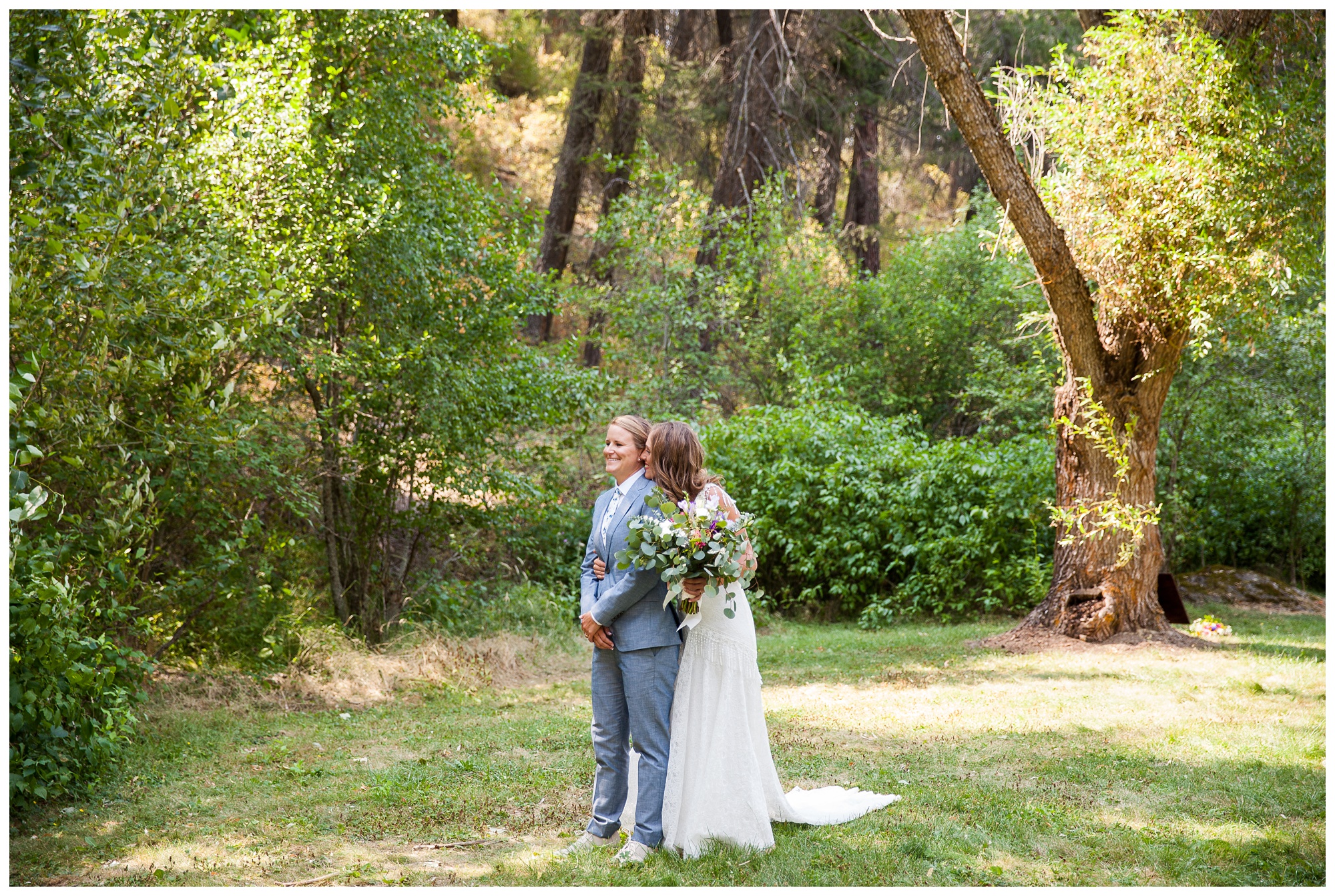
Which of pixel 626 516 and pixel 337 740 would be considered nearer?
pixel 626 516

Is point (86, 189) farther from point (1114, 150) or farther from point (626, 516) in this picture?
point (1114, 150)

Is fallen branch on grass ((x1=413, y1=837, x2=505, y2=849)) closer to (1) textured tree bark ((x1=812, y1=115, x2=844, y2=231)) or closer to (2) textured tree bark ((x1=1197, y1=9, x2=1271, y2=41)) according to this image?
(2) textured tree bark ((x1=1197, y1=9, x2=1271, y2=41))

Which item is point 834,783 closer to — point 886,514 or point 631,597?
point 631,597

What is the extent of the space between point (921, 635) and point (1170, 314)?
12.3ft

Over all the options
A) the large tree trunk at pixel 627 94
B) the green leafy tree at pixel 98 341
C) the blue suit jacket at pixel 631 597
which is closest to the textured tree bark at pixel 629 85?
the large tree trunk at pixel 627 94

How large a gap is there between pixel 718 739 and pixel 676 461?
1.11 m

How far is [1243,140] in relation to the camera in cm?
772

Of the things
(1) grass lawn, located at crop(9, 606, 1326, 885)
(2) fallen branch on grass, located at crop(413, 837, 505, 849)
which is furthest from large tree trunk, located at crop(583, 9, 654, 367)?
(2) fallen branch on grass, located at crop(413, 837, 505, 849)

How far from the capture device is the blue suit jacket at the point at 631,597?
4156 mm

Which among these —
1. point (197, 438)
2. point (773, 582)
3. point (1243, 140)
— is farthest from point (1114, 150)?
point (197, 438)

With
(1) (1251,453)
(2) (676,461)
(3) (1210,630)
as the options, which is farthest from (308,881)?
(1) (1251,453)

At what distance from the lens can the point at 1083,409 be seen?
29.7ft

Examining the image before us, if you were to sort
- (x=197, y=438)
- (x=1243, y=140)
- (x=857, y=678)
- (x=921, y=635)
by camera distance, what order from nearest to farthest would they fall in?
(x=197, y=438) < (x=1243, y=140) < (x=857, y=678) < (x=921, y=635)

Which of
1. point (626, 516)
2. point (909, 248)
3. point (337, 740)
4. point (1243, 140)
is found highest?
point (909, 248)
